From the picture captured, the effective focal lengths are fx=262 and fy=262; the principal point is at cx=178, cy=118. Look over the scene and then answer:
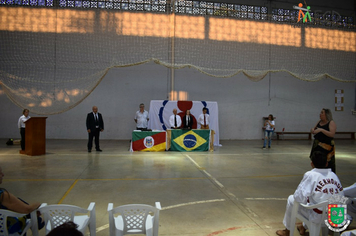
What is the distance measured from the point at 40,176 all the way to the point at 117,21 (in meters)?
5.32

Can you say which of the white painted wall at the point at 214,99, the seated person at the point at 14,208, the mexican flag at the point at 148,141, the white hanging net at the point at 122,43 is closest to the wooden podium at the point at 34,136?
the white hanging net at the point at 122,43

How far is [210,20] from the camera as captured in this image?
10234 millimetres

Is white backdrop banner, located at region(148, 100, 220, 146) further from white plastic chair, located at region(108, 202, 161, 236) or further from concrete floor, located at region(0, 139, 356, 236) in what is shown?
white plastic chair, located at region(108, 202, 161, 236)

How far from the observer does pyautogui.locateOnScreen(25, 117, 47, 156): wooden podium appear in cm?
884

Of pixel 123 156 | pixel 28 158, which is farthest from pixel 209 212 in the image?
pixel 28 158

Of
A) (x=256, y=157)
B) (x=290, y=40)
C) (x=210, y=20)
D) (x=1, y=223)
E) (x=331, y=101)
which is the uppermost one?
(x=210, y=20)

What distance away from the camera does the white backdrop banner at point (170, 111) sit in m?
12.9

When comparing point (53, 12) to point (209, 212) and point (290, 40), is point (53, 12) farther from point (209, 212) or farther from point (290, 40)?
point (290, 40)

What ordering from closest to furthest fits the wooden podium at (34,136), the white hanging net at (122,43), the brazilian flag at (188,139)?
1. the white hanging net at (122,43)
2. the wooden podium at (34,136)
3. the brazilian flag at (188,139)

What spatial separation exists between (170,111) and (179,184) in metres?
7.51

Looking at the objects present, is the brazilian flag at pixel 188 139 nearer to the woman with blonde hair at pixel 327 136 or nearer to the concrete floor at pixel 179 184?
the concrete floor at pixel 179 184

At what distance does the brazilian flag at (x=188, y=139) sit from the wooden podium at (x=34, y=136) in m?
4.78

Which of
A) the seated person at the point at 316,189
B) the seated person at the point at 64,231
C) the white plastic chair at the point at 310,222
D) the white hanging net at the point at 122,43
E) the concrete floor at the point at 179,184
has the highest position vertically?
the white hanging net at the point at 122,43

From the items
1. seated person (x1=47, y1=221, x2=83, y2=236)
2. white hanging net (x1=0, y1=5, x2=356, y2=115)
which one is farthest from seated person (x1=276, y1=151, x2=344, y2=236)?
white hanging net (x1=0, y1=5, x2=356, y2=115)
